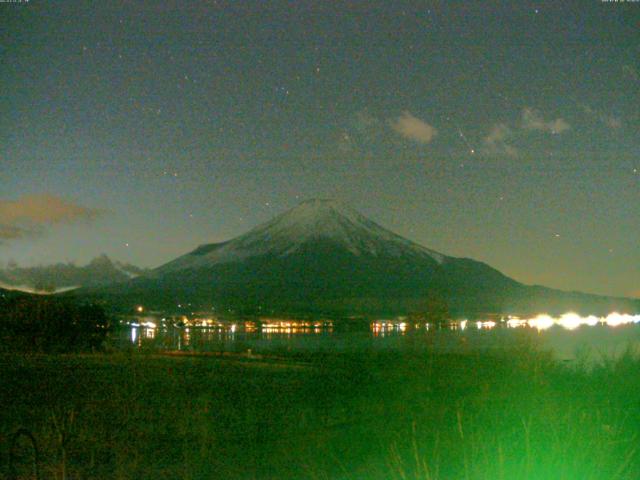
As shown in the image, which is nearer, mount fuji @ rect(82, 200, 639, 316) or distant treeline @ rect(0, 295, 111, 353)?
distant treeline @ rect(0, 295, 111, 353)

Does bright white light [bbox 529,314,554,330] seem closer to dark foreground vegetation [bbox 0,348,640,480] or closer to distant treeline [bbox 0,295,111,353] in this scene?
dark foreground vegetation [bbox 0,348,640,480]

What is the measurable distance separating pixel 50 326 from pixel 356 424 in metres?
35.3

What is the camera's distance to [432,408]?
590 inches

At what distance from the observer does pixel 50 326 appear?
46312mm

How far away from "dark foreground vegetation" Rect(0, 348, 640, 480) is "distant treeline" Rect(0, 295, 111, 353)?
21.1 meters

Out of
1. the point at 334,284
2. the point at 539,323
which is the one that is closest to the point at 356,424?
the point at 539,323

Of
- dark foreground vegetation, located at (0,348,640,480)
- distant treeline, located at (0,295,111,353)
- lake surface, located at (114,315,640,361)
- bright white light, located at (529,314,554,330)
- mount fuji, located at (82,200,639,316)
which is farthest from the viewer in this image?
mount fuji, located at (82,200,639,316)

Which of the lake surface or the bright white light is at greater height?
the bright white light

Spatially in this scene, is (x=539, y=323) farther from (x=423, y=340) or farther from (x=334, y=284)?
(x=334, y=284)

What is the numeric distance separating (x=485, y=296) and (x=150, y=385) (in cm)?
14183

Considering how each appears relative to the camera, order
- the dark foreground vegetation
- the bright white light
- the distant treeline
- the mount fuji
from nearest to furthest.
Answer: the dark foreground vegetation, the bright white light, the distant treeline, the mount fuji

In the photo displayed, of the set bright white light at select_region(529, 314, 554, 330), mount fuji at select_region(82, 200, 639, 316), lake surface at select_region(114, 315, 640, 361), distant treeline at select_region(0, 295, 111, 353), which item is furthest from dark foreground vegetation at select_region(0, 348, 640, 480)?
mount fuji at select_region(82, 200, 639, 316)

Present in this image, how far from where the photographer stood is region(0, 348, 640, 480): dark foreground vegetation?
9.36 meters

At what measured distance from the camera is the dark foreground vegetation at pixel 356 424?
9.36 m
